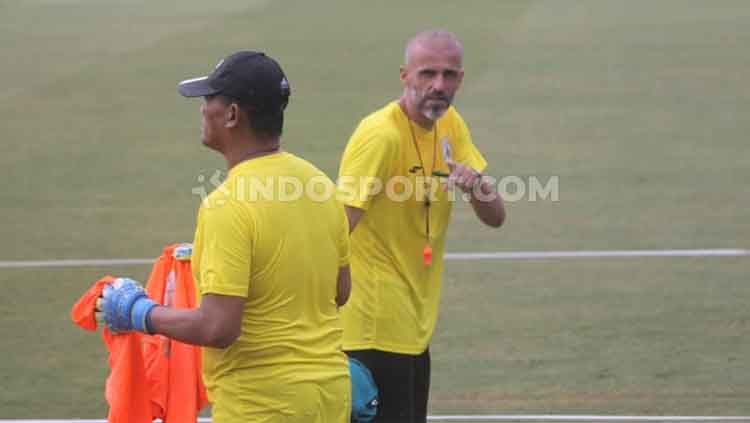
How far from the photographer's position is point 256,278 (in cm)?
516

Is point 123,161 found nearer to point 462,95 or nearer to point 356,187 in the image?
point 462,95

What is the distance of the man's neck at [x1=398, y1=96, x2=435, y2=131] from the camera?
6.97m

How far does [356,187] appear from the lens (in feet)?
22.0

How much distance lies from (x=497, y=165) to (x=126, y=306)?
38.7 feet

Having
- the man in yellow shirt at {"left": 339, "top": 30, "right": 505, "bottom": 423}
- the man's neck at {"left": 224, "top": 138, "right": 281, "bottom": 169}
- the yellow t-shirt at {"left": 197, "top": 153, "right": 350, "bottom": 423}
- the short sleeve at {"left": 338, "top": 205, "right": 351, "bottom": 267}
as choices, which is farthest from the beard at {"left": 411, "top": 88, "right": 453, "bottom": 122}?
the man's neck at {"left": 224, "top": 138, "right": 281, "bottom": 169}

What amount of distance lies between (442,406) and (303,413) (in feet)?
14.3

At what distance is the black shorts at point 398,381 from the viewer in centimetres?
695

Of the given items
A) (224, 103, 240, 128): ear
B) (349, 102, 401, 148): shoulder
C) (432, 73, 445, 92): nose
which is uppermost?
(432, 73, 445, 92): nose

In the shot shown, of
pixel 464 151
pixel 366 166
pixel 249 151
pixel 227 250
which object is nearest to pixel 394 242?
pixel 366 166

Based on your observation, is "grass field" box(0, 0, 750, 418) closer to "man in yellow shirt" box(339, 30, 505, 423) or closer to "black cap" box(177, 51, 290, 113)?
"man in yellow shirt" box(339, 30, 505, 423)

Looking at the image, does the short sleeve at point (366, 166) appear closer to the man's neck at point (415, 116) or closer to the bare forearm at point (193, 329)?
the man's neck at point (415, 116)

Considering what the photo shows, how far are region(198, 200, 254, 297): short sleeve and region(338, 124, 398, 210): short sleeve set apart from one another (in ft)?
5.29

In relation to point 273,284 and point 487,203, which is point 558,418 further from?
point 273,284

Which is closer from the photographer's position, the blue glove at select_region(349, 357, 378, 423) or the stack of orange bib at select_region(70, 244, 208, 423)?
the blue glove at select_region(349, 357, 378, 423)
